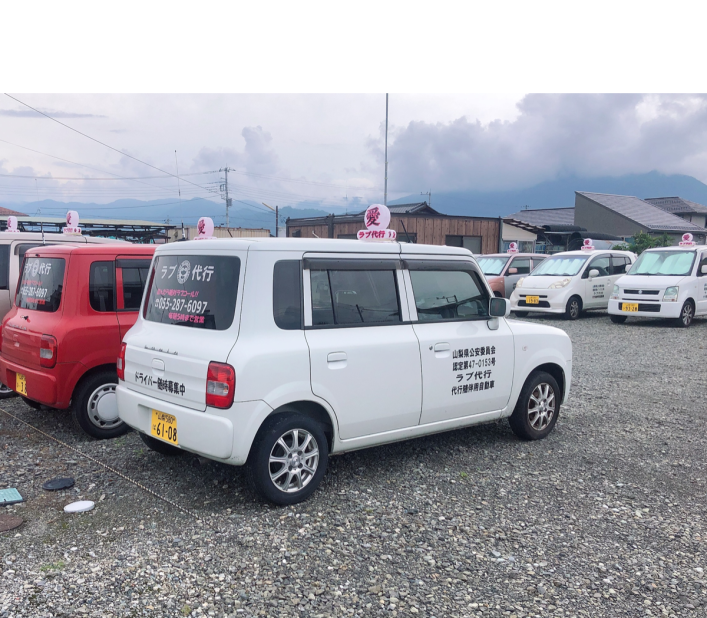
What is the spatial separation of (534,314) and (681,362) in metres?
7.37

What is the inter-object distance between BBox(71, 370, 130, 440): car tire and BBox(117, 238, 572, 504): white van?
94cm

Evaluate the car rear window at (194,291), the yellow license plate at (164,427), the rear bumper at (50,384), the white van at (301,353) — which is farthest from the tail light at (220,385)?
the rear bumper at (50,384)

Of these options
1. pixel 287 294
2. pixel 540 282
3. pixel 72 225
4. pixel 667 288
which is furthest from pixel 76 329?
pixel 540 282

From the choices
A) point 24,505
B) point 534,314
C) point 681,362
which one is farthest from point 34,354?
point 534,314

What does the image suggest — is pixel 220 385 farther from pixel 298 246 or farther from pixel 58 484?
pixel 58 484

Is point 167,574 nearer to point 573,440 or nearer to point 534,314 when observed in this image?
point 573,440

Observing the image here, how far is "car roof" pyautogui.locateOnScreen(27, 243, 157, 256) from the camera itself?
5445mm

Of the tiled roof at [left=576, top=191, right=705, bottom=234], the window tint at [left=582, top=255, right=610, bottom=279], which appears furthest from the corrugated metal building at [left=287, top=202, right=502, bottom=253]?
the tiled roof at [left=576, top=191, right=705, bottom=234]

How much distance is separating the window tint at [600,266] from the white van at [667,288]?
1.35 m

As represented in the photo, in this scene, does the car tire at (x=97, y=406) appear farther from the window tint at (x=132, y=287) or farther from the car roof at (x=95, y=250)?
the car roof at (x=95, y=250)

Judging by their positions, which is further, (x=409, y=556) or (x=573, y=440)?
(x=573, y=440)

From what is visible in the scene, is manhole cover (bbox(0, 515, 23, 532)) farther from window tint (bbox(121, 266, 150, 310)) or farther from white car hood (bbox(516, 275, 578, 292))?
white car hood (bbox(516, 275, 578, 292))

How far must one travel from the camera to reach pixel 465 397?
16.0ft

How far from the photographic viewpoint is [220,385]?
370 centimetres
